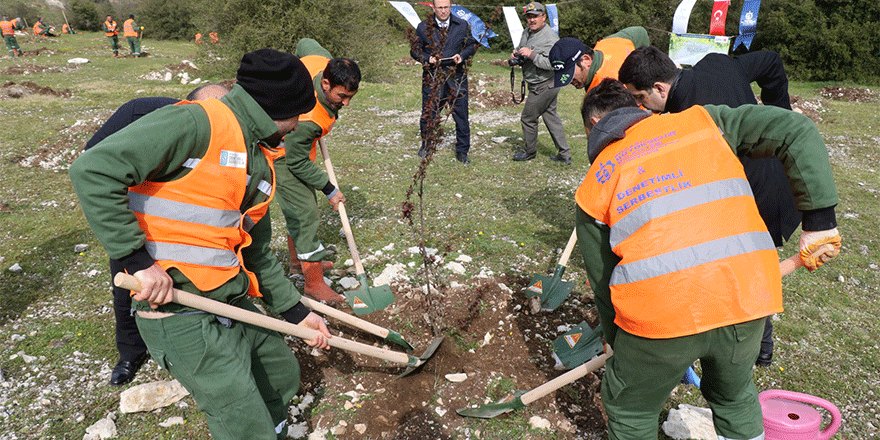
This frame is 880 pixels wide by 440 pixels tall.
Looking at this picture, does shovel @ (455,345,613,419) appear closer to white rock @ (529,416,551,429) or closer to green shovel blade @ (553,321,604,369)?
white rock @ (529,416,551,429)

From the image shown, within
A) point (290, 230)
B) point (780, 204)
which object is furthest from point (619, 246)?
point (290, 230)

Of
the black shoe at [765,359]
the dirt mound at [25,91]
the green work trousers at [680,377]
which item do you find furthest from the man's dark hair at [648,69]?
the dirt mound at [25,91]

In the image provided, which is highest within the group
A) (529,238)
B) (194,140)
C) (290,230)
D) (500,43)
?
(194,140)

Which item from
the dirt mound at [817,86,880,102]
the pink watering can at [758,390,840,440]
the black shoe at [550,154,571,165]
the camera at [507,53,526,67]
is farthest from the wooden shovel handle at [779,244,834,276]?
the dirt mound at [817,86,880,102]

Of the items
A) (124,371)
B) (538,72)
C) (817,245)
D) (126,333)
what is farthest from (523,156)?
(124,371)

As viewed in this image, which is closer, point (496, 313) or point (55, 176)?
point (496, 313)

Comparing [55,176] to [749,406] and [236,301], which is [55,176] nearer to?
[236,301]

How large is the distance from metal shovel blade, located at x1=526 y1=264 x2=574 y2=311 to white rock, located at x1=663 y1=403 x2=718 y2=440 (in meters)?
1.19

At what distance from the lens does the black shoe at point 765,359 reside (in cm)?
344

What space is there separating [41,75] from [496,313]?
20.5 meters

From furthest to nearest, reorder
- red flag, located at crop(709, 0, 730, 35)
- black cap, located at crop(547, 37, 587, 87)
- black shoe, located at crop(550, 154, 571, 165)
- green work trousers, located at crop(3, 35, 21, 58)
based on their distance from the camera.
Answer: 1. green work trousers, located at crop(3, 35, 21, 58)
2. red flag, located at crop(709, 0, 730, 35)
3. black shoe, located at crop(550, 154, 571, 165)
4. black cap, located at crop(547, 37, 587, 87)

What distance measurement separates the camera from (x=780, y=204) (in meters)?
3.03

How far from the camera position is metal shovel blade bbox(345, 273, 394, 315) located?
12.8 ft

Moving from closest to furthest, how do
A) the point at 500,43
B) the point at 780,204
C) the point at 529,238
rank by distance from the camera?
the point at 780,204
the point at 529,238
the point at 500,43
